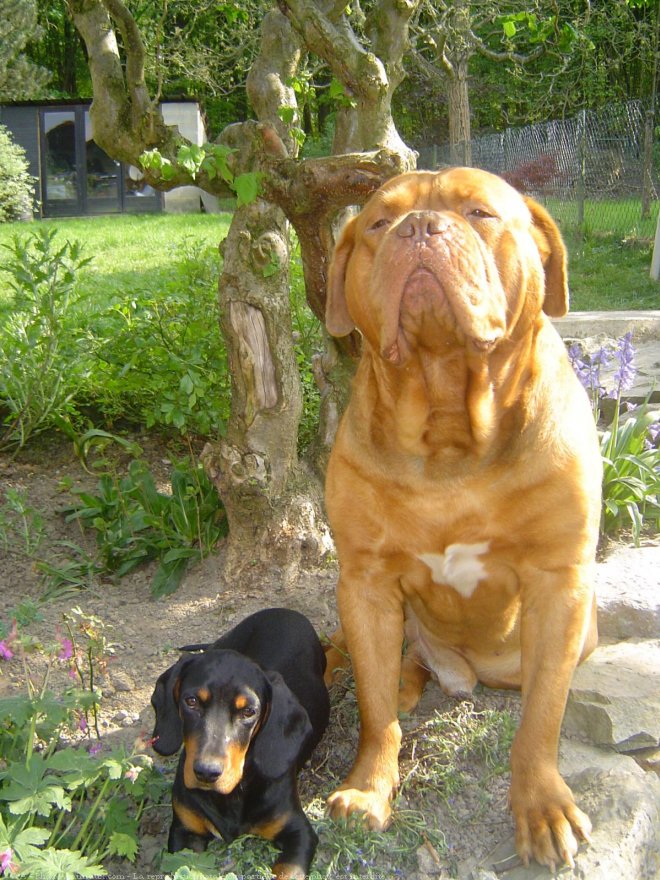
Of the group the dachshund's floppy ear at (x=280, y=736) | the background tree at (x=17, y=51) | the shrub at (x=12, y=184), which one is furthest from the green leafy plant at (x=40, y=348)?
the background tree at (x=17, y=51)

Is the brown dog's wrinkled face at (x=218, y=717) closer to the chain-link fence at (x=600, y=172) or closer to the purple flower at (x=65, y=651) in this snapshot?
the purple flower at (x=65, y=651)

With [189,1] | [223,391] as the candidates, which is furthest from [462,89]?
[223,391]

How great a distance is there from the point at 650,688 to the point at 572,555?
2.28 feet

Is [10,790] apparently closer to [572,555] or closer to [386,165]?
[572,555]

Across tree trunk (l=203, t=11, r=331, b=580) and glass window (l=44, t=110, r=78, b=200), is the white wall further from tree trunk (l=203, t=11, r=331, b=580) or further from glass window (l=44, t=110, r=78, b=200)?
tree trunk (l=203, t=11, r=331, b=580)

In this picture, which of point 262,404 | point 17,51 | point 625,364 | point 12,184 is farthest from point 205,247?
point 17,51

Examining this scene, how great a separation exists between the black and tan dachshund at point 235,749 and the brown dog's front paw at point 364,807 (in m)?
0.12

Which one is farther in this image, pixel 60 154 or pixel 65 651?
pixel 60 154

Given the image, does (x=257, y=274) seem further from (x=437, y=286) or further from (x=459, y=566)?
(x=459, y=566)

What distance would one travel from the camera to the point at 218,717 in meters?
2.45

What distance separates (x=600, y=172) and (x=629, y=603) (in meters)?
12.9

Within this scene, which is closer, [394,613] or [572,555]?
[572,555]

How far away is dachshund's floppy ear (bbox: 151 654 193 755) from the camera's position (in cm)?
257

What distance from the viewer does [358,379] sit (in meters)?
3.01
